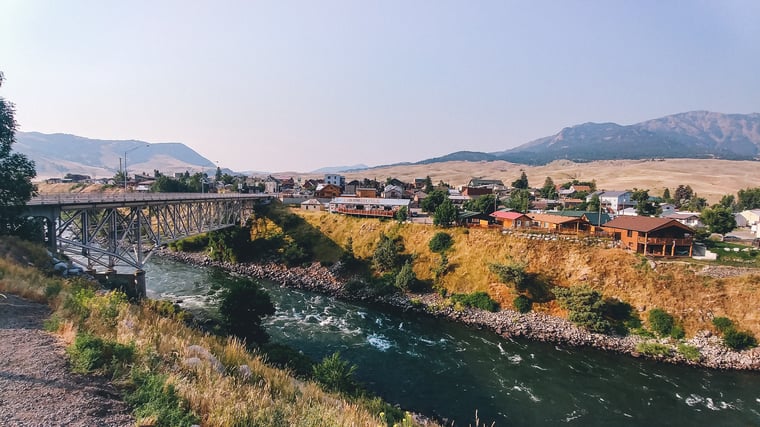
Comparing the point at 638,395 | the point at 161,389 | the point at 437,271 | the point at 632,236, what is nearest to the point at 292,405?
the point at 161,389

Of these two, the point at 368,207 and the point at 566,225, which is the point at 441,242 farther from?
the point at 368,207

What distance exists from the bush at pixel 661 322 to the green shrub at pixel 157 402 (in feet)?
102

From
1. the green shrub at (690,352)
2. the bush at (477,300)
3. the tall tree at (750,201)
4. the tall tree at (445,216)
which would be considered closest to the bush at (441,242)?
the tall tree at (445,216)

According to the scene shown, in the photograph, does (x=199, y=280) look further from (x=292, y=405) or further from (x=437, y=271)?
(x=292, y=405)

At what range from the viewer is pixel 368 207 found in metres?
52.3

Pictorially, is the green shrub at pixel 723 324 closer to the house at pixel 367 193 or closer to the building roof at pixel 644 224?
the building roof at pixel 644 224

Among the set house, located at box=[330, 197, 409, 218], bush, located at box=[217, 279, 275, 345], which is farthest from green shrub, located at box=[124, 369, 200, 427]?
house, located at box=[330, 197, 409, 218]

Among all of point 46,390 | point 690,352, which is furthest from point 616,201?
point 46,390

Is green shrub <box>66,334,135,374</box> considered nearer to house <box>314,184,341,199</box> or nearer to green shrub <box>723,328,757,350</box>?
green shrub <box>723,328,757,350</box>

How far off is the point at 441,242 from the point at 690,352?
71.2ft

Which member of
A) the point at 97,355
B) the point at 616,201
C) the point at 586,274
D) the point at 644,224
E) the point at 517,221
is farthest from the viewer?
the point at 616,201

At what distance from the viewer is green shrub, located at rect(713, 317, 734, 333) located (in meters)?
24.8

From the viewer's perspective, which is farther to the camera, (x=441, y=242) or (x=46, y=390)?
(x=441, y=242)

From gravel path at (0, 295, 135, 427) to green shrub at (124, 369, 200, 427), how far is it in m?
0.19
